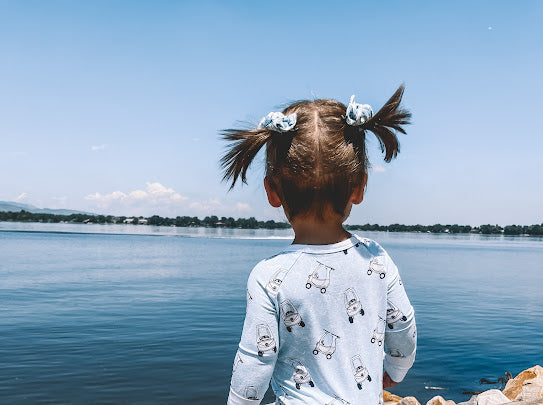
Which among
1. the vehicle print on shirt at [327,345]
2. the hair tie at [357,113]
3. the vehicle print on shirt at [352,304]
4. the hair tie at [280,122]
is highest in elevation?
the hair tie at [357,113]

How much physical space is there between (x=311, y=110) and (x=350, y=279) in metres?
0.75

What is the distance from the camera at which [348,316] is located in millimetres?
2031

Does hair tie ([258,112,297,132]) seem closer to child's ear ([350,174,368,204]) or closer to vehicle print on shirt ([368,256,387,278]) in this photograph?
child's ear ([350,174,368,204])

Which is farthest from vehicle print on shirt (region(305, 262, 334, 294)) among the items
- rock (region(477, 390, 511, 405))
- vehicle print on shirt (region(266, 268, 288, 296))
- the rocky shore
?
rock (region(477, 390, 511, 405))

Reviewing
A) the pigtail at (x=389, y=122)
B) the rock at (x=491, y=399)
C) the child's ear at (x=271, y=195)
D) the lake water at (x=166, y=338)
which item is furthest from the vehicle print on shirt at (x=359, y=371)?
the lake water at (x=166, y=338)

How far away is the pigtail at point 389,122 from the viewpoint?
222 cm

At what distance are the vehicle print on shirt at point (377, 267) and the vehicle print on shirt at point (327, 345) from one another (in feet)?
1.01

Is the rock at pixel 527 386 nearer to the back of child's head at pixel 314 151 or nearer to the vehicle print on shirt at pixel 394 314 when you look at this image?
the vehicle print on shirt at pixel 394 314

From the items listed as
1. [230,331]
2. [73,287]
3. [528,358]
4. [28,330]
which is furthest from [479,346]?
[73,287]

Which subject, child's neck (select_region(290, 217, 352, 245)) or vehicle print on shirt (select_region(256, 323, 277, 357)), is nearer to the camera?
vehicle print on shirt (select_region(256, 323, 277, 357))

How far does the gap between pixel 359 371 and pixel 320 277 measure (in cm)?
47

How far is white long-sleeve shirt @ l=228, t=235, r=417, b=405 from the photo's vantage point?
1935mm

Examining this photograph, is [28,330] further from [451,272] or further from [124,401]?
[451,272]

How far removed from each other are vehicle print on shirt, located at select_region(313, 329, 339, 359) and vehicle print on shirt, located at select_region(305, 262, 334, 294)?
20 cm
